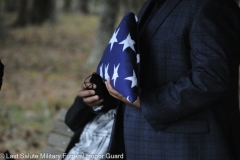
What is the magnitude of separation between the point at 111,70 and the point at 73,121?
2.11 ft

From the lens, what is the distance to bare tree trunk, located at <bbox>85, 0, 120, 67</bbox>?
6470 millimetres

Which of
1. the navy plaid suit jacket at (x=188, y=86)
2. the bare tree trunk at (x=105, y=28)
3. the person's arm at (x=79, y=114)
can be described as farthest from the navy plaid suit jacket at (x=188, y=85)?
the bare tree trunk at (x=105, y=28)

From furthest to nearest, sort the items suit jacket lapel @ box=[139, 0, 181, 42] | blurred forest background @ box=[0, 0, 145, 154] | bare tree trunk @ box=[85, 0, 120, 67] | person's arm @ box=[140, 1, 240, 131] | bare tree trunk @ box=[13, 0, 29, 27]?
bare tree trunk @ box=[13, 0, 29, 27], bare tree trunk @ box=[85, 0, 120, 67], blurred forest background @ box=[0, 0, 145, 154], suit jacket lapel @ box=[139, 0, 181, 42], person's arm @ box=[140, 1, 240, 131]

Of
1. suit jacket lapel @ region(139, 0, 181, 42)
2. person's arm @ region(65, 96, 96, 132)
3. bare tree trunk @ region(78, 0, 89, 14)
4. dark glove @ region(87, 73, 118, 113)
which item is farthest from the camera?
bare tree trunk @ region(78, 0, 89, 14)

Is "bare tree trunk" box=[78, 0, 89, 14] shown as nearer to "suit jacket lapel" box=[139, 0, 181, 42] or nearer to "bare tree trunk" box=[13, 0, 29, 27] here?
"bare tree trunk" box=[13, 0, 29, 27]

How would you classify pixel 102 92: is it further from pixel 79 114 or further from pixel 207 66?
pixel 207 66

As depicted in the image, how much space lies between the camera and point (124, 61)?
170 centimetres

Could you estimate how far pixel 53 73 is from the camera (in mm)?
6500

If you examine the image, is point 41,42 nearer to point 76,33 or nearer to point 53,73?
point 76,33

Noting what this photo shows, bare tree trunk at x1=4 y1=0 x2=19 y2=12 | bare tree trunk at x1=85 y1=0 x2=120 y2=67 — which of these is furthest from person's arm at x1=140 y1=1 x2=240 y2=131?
bare tree trunk at x1=4 y1=0 x2=19 y2=12

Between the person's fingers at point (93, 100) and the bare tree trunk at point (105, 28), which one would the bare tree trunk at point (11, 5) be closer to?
the bare tree trunk at point (105, 28)

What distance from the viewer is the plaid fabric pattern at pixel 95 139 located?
2.15m

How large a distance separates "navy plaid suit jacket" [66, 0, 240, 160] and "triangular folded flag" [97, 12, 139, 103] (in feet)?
0.34

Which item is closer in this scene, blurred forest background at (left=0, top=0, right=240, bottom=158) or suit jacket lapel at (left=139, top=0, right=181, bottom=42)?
suit jacket lapel at (left=139, top=0, right=181, bottom=42)
